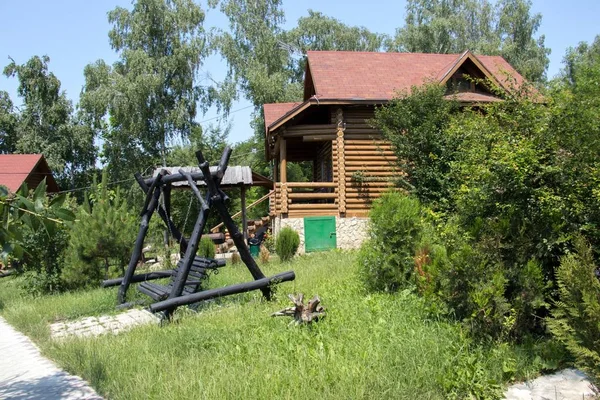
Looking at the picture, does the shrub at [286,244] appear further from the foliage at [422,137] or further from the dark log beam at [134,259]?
the dark log beam at [134,259]

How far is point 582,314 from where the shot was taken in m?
3.62

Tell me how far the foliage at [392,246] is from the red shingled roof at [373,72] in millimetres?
9504

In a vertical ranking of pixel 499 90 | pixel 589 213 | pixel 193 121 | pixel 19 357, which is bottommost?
pixel 19 357

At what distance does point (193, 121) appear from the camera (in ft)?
108

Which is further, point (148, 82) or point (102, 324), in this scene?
point (148, 82)

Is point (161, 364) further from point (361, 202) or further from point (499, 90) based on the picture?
point (361, 202)

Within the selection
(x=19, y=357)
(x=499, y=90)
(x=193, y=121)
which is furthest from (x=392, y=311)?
(x=193, y=121)

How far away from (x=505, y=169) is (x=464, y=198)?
0.71m

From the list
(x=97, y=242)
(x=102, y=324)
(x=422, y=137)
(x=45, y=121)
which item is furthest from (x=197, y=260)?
(x=45, y=121)

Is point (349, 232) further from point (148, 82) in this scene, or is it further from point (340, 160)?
point (148, 82)

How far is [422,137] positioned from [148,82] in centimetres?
2009

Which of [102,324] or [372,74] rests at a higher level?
[372,74]

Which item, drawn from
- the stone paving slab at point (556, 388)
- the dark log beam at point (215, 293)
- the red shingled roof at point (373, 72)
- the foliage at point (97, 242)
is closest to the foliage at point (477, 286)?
the stone paving slab at point (556, 388)

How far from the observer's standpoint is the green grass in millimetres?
4156
